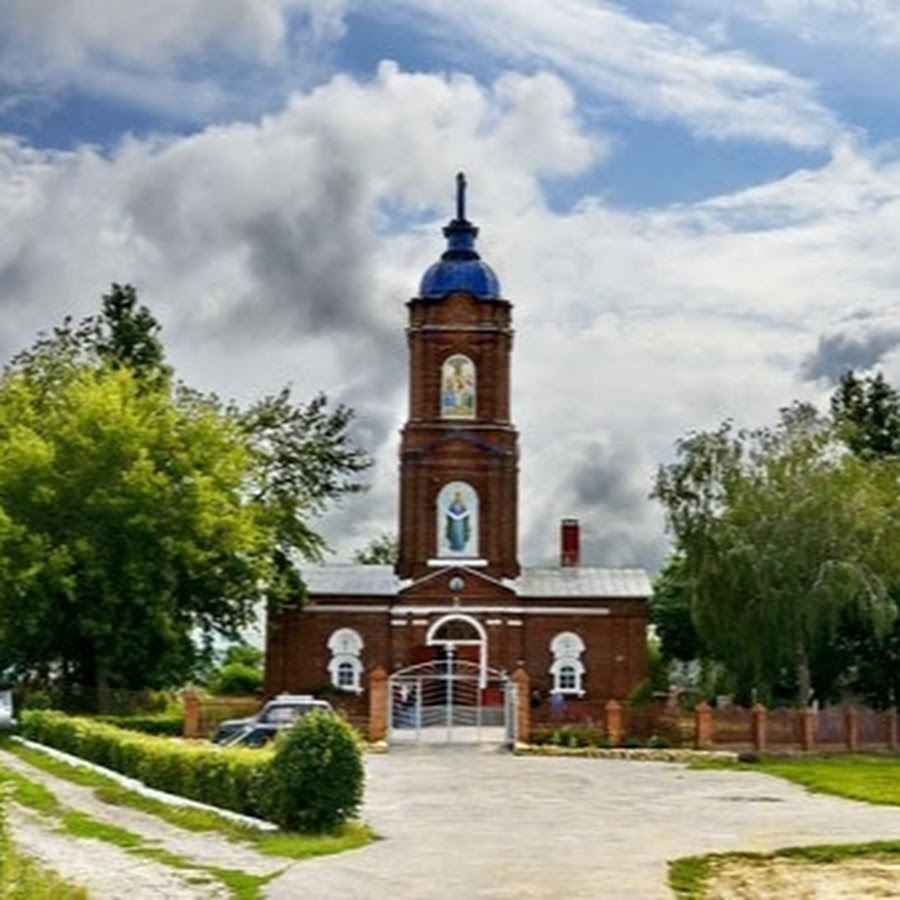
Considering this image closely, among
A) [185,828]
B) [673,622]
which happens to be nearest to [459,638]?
[673,622]

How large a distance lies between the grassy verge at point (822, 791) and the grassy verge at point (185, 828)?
13.1ft

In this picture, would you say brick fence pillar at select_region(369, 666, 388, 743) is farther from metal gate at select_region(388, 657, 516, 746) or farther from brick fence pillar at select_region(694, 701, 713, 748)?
brick fence pillar at select_region(694, 701, 713, 748)

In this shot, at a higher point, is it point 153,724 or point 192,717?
point 192,717

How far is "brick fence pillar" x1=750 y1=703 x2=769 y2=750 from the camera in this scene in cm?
4281

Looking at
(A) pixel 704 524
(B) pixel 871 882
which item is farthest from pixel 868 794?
(A) pixel 704 524

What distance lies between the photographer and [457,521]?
2368 inches

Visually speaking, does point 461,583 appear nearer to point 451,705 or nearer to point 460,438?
point 460,438

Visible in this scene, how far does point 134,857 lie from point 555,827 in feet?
20.7

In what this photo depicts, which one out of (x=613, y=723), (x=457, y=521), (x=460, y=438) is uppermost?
(x=460, y=438)

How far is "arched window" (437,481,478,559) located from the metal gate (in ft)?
13.1

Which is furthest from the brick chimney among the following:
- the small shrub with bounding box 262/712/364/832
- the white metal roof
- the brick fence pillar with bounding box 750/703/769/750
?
the small shrub with bounding box 262/712/364/832

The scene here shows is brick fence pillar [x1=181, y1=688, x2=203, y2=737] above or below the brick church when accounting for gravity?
below

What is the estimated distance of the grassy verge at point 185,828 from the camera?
57.3 ft

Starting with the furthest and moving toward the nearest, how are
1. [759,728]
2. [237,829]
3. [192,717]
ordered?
[192,717], [759,728], [237,829]
